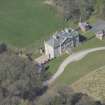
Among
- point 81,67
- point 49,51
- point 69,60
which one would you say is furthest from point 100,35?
point 81,67

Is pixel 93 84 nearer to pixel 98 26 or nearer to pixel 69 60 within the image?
pixel 69 60

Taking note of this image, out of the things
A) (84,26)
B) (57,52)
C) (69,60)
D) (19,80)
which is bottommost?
(69,60)

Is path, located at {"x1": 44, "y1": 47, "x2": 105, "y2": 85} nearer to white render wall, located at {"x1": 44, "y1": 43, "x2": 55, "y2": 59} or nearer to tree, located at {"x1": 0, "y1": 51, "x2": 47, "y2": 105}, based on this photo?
tree, located at {"x1": 0, "y1": 51, "x2": 47, "y2": 105}

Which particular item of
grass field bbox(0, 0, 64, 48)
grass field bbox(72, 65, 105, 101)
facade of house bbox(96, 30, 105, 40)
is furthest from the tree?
facade of house bbox(96, 30, 105, 40)

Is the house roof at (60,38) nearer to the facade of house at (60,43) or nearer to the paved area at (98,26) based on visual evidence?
the facade of house at (60,43)

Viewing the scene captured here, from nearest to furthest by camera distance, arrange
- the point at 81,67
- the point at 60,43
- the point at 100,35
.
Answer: the point at 81,67 < the point at 60,43 < the point at 100,35

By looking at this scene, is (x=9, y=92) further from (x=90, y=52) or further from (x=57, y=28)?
(x=57, y=28)
